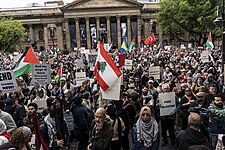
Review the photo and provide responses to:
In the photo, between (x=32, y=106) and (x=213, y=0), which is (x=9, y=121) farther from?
(x=213, y=0)

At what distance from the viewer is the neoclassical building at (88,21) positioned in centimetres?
7112

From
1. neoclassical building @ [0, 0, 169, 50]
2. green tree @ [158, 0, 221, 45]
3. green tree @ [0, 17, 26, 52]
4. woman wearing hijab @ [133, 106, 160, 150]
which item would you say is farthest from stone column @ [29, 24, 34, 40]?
woman wearing hijab @ [133, 106, 160, 150]

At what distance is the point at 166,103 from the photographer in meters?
8.16

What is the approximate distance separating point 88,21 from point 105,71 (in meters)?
64.9

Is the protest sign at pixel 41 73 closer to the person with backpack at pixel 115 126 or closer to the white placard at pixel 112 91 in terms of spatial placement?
the white placard at pixel 112 91

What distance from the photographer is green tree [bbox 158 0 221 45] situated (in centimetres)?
4628

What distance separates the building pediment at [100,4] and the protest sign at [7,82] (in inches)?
2513

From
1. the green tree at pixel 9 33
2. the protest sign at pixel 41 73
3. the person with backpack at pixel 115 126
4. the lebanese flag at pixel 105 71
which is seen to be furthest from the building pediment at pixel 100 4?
the person with backpack at pixel 115 126

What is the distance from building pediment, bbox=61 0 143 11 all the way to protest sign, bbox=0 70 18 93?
63.8 m

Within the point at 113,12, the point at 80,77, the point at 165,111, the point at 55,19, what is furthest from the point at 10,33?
the point at 165,111

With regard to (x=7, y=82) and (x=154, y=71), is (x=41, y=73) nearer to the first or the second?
(x=7, y=82)

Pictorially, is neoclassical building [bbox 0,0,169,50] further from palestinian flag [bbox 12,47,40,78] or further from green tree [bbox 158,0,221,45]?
palestinian flag [bbox 12,47,40,78]

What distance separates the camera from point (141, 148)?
5.50 metres

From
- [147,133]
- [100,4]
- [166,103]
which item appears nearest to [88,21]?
[100,4]
